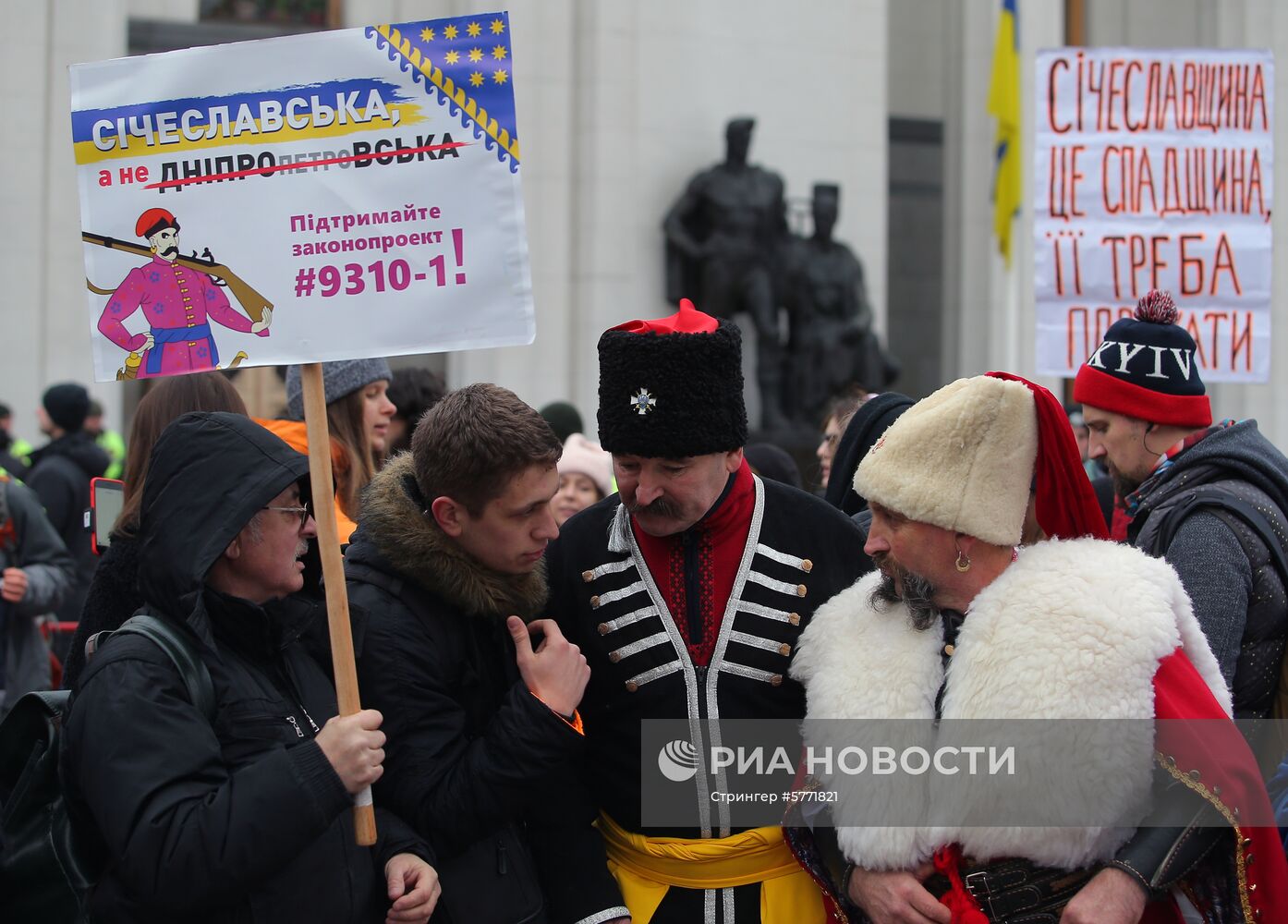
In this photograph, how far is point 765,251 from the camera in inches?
583

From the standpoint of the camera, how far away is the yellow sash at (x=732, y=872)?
3125mm

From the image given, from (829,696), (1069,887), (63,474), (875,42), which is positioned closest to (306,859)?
(829,696)

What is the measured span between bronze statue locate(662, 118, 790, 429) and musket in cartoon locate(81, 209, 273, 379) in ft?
39.1

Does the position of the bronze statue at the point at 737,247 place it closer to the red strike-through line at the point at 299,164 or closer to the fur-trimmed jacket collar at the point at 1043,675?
the red strike-through line at the point at 299,164

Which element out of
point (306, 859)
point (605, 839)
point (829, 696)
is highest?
point (829, 696)

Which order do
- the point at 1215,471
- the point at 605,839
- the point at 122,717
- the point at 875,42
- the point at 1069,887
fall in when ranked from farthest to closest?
the point at 875,42
the point at 1215,471
the point at 605,839
the point at 1069,887
the point at 122,717

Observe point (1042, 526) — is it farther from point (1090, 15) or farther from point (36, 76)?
point (1090, 15)

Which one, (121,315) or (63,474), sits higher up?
(121,315)

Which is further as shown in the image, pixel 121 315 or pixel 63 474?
pixel 63 474

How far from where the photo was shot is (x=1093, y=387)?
3.94m

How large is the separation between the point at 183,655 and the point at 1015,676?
1492 millimetres

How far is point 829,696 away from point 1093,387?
1.45 m

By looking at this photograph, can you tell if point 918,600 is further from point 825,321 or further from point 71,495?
point 825,321

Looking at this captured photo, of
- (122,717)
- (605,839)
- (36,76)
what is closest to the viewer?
(122,717)
